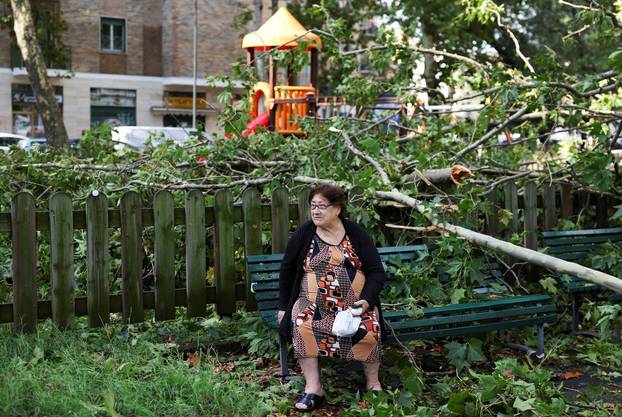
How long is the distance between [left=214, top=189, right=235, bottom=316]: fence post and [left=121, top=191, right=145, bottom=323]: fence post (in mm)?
595

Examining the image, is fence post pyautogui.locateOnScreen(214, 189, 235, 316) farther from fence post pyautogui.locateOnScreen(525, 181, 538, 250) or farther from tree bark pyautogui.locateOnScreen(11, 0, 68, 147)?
tree bark pyautogui.locateOnScreen(11, 0, 68, 147)

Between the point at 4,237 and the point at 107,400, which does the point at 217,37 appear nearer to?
the point at 4,237

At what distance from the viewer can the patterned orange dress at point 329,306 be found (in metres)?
4.83

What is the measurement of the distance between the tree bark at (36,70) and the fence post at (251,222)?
1607 cm

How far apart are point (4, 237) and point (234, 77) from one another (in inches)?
116

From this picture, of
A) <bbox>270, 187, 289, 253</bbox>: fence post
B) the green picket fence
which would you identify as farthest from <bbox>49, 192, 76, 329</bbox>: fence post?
<bbox>270, 187, 289, 253</bbox>: fence post

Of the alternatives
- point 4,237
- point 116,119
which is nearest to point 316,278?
point 4,237

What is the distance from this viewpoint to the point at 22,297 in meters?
5.70

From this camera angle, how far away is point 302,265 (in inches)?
195

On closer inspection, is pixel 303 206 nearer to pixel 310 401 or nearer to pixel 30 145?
pixel 310 401

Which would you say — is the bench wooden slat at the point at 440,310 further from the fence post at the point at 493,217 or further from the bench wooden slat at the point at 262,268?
the fence post at the point at 493,217

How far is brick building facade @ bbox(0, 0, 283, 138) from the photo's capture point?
3791 cm

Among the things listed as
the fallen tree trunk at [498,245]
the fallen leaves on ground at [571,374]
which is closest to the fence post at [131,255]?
the fallen tree trunk at [498,245]

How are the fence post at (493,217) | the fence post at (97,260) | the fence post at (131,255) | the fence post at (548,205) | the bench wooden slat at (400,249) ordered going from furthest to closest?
the fence post at (548,205)
the fence post at (493,217)
the bench wooden slat at (400,249)
the fence post at (131,255)
the fence post at (97,260)
